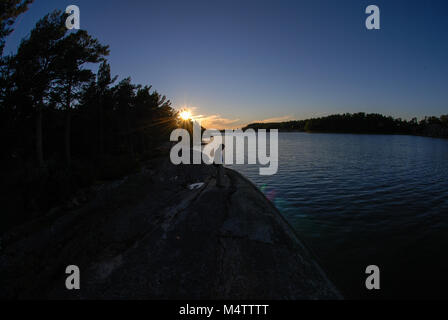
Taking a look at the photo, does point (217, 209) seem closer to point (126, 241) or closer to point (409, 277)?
point (126, 241)

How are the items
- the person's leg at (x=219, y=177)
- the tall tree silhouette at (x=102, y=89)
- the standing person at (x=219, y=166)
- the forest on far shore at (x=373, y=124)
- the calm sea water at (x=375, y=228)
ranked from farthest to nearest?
1. the forest on far shore at (x=373, y=124)
2. the tall tree silhouette at (x=102, y=89)
3. the person's leg at (x=219, y=177)
4. the standing person at (x=219, y=166)
5. the calm sea water at (x=375, y=228)

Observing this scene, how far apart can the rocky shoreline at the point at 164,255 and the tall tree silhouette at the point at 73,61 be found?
12548 mm

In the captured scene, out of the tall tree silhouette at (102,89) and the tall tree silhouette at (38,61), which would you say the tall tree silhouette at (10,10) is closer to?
the tall tree silhouette at (38,61)

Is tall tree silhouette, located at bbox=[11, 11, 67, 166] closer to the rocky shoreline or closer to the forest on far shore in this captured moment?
the rocky shoreline

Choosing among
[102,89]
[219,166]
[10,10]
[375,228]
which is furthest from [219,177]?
[102,89]

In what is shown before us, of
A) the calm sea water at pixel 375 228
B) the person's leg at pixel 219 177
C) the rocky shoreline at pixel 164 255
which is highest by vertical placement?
the person's leg at pixel 219 177

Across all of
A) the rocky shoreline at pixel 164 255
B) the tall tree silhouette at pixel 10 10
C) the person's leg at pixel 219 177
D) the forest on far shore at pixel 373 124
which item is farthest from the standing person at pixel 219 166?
the forest on far shore at pixel 373 124

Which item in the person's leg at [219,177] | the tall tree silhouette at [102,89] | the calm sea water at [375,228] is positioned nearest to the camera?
the calm sea water at [375,228]

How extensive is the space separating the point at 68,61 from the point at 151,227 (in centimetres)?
1681

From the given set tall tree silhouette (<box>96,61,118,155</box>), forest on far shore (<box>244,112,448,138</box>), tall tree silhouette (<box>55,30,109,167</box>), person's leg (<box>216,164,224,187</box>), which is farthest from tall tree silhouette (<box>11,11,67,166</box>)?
forest on far shore (<box>244,112,448,138</box>)

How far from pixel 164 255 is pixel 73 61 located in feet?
61.9

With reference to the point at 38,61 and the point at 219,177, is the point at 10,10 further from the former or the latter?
the point at 219,177

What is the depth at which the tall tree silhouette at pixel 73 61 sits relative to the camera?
15.0m
